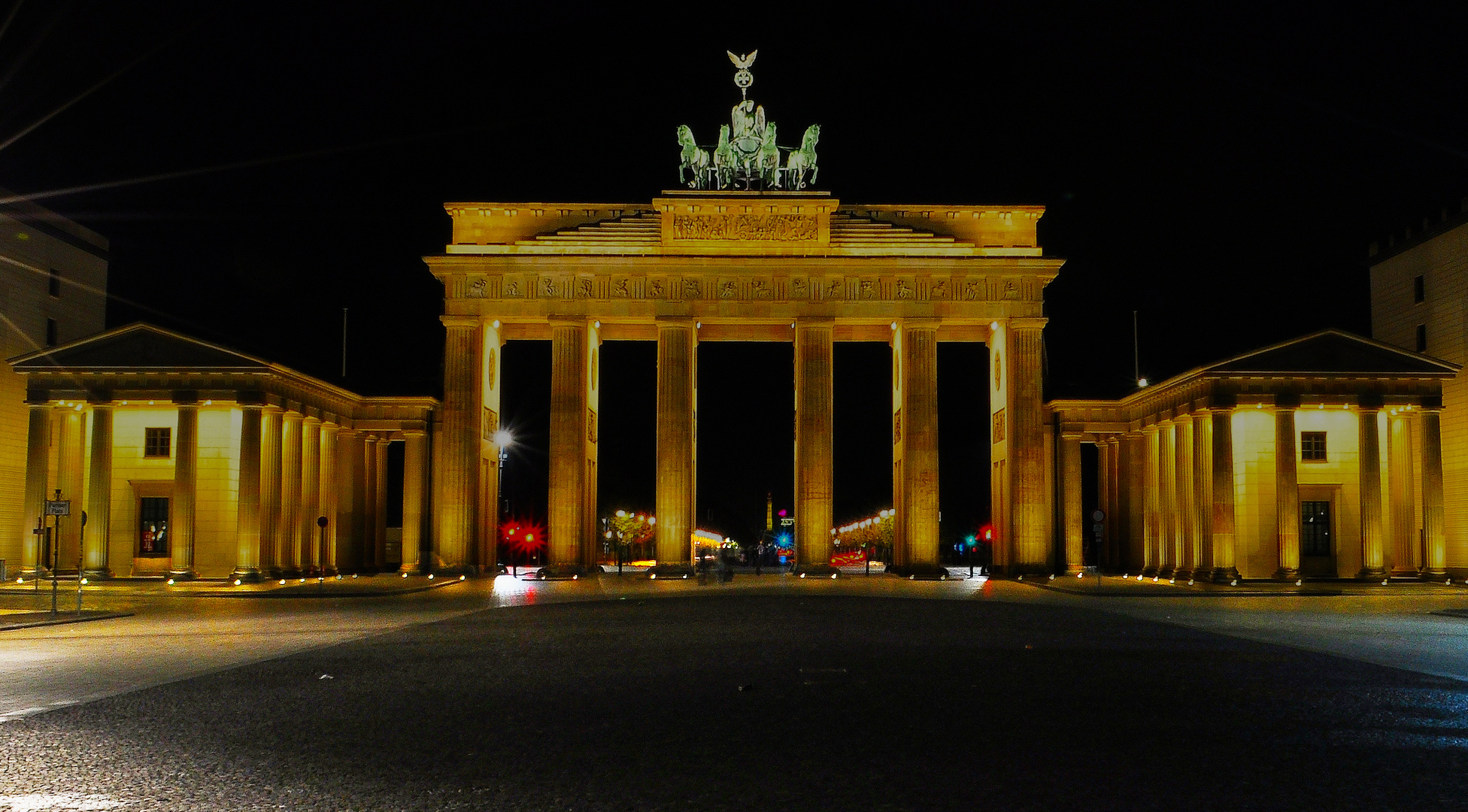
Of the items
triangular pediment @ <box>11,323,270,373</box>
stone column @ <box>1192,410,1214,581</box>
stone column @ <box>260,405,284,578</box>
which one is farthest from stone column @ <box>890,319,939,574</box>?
triangular pediment @ <box>11,323,270,373</box>

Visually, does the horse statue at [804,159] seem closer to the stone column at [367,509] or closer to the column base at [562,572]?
the column base at [562,572]

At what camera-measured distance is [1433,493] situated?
4881 centimetres

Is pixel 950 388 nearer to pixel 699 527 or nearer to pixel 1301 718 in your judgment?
pixel 699 527

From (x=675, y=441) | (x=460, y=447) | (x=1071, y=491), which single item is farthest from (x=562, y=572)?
(x=1071, y=491)

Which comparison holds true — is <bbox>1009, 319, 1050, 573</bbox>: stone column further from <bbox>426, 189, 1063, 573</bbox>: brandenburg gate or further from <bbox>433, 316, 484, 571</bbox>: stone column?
<bbox>433, 316, 484, 571</bbox>: stone column

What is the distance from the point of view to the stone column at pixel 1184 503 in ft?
168

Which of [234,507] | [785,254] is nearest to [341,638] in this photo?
[234,507]

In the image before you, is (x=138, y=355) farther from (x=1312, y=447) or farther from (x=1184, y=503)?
(x=1312, y=447)

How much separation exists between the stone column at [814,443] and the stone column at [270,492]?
22.6 m

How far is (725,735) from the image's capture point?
37.5ft

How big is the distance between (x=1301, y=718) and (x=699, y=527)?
501ft

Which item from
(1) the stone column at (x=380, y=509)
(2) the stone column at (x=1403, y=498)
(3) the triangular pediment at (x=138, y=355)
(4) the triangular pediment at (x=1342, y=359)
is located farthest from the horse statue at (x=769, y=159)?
(2) the stone column at (x=1403, y=498)

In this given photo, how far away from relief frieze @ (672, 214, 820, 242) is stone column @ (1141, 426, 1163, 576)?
18.5m

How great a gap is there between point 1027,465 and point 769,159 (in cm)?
1867
